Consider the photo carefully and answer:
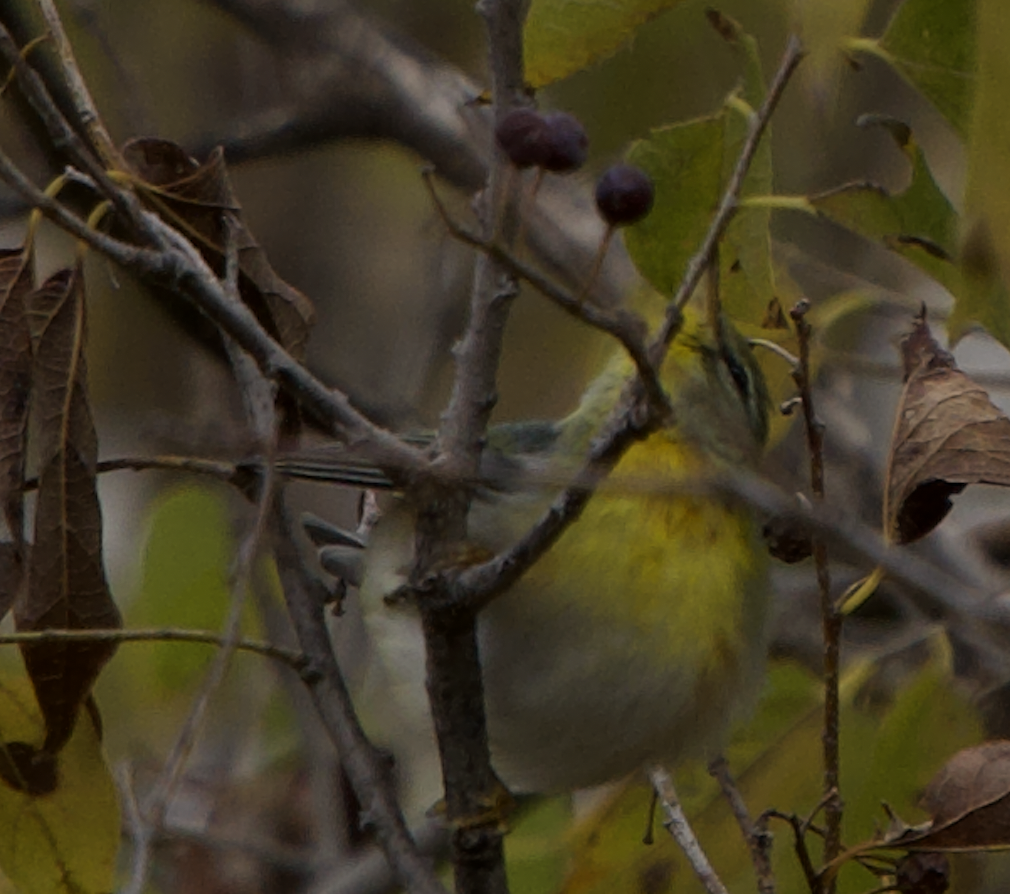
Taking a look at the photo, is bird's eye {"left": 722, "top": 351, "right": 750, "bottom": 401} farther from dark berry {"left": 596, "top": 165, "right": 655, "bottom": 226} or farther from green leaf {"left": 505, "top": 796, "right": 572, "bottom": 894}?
dark berry {"left": 596, "top": 165, "right": 655, "bottom": 226}

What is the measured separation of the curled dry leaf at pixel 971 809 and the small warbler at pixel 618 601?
1.29ft

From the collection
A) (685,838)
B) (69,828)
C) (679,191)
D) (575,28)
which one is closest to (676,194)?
(679,191)

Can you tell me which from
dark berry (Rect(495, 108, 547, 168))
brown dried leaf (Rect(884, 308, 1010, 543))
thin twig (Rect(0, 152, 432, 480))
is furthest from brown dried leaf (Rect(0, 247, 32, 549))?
brown dried leaf (Rect(884, 308, 1010, 543))

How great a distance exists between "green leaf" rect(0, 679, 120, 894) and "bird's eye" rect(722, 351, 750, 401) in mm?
837

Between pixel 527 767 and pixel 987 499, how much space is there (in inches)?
90.5

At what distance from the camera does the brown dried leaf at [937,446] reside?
1.25m

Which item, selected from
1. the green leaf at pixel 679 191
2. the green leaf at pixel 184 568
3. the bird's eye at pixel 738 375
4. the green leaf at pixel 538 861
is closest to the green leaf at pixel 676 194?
the green leaf at pixel 679 191

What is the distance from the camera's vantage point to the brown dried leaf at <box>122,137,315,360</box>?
1.56m

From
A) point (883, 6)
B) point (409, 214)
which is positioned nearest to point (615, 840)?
point (409, 214)

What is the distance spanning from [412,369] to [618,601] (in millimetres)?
1694

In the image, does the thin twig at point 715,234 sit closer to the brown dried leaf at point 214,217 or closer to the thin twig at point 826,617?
the thin twig at point 826,617

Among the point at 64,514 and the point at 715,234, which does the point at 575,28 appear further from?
the point at 64,514

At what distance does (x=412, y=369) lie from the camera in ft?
11.1

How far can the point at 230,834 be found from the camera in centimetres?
295
